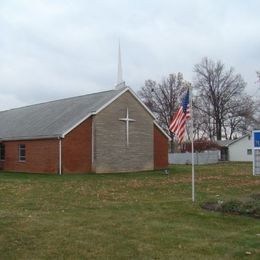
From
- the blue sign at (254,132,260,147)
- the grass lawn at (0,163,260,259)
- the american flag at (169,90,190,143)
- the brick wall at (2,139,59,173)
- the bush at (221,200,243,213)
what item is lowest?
the grass lawn at (0,163,260,259)

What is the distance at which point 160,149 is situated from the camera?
40406mm

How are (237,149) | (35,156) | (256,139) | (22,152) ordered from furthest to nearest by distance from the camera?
1. (237,149)
2. (22,152)
3. (35,156)
4. (256,139)

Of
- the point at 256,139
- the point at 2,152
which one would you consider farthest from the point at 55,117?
the point at 256,139

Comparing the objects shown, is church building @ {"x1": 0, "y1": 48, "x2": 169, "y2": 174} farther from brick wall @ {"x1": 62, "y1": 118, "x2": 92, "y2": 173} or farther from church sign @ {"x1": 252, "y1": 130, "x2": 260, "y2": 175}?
church sign @ {"x1": 252, "y1": 130, "x2": 260, "y2": 175}

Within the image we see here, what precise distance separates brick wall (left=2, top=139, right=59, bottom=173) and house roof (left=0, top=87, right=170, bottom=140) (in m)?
0.53

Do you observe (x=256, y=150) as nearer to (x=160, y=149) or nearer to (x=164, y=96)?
(x=160, y=149)

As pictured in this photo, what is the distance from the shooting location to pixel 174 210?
13.4 metres

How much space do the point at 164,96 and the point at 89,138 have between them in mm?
43299

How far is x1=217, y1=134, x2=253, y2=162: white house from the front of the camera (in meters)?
73.4

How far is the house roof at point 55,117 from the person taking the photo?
113 feet

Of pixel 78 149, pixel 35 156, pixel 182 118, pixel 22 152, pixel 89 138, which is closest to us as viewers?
pixel 182 118

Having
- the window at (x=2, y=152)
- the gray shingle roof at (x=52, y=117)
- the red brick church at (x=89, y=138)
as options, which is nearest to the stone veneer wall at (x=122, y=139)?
the red brick church at (x=89, y=138)

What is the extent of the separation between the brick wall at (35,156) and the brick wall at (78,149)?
0.68 metres

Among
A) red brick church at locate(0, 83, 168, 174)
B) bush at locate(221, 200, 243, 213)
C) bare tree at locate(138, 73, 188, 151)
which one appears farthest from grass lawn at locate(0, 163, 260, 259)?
bare tree at locate(138, 73, 188, 151)
